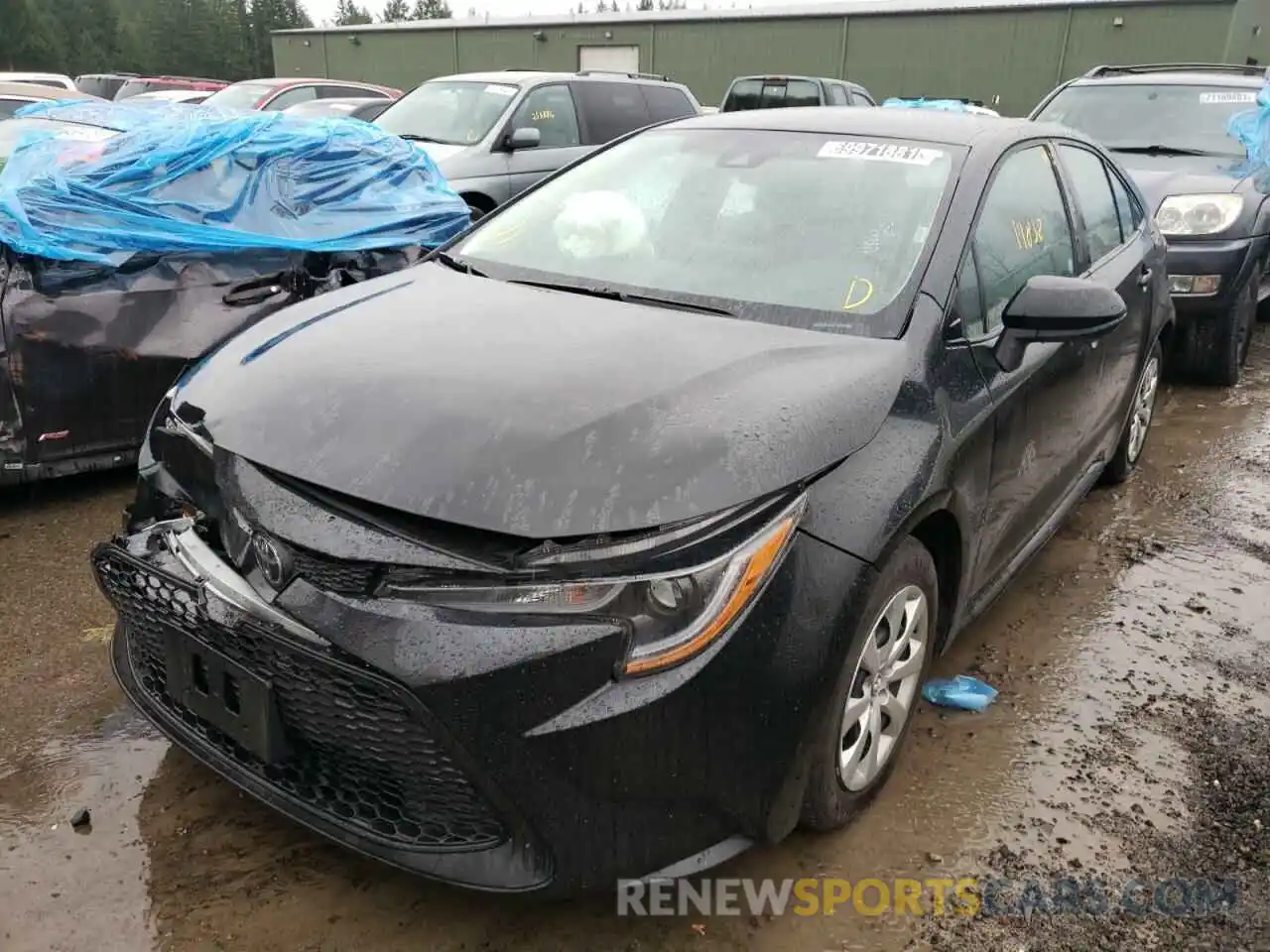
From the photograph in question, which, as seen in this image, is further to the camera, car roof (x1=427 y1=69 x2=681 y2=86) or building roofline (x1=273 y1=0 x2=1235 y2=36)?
building roofline (x1=273 y1=0 x2=1235 y2=36)

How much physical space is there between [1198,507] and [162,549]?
14.0 feet

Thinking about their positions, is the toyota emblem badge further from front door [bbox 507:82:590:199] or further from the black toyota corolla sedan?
front door [bbox 507:82:590:199]

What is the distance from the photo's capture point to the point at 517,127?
7.99 m

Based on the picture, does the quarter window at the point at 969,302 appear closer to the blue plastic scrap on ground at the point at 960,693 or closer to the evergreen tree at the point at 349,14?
the blue plastic scrap on ground at the point at 960,693

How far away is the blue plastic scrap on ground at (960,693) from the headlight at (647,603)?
1376 mm

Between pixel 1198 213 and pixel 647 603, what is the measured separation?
5.57 m

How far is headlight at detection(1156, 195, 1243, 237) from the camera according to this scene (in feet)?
19.1

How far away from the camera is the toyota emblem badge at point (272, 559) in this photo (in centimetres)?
187

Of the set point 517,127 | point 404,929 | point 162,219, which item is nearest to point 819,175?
point 404,929

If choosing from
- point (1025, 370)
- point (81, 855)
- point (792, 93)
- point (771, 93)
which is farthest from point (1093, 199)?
point (771, 93)

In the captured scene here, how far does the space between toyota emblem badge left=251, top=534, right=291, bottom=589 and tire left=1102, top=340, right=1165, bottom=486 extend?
3.68 m

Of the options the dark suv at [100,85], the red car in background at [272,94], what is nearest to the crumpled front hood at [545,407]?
the red car in background at [272,94]

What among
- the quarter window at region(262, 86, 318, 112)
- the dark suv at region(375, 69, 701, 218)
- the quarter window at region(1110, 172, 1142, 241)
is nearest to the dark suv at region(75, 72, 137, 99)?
the quarter window at region(262, 86, 318, 112)

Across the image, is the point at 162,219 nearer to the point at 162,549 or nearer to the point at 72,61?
the point at 162,549
